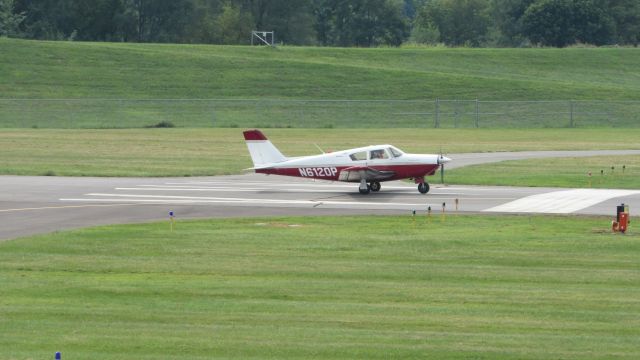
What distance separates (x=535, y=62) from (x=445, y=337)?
92.4m

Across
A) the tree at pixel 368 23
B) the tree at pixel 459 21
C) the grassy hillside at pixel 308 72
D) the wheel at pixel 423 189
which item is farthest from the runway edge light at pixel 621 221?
the tree at pixel 459 21

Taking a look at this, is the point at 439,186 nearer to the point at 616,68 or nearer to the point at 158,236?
the point at 158,236

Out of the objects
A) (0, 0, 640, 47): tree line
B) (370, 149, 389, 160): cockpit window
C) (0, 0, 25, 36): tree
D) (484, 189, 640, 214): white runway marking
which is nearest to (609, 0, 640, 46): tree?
(0, 0, 640, 47): tree line

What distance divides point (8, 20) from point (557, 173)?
89969 mm

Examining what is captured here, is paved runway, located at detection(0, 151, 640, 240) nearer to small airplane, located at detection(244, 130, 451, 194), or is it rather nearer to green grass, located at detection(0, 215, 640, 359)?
small airplane, located at detection(244, 130, 451, 194)

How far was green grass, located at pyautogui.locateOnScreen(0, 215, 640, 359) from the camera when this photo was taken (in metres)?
16.4

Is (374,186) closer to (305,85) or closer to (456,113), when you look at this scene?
(456,113)

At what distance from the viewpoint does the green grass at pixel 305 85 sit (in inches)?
3110

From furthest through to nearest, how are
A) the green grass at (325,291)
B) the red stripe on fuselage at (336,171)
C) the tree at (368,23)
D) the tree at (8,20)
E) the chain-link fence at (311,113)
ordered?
the tree at (368,23), the tree at (8,20), the chain-link fence at (311,113), the red stripe on fuselage at (336,171), the green grass at (325,291)

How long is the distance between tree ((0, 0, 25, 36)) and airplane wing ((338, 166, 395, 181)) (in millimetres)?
90098

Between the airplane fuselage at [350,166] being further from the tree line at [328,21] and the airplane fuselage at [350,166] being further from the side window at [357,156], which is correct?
the tree line at [328,21]

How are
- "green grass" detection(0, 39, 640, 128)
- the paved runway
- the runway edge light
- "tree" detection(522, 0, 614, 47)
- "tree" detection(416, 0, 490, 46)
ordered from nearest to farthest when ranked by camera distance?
the runway edge light
the paved runway
"green grass" detection(0, 39, 640, 128)
"tree" detection(522, 0, 614, 47)
"tree" detection(416, 0, 490, 46)

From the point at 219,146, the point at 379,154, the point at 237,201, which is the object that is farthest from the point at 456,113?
the point at 237,201

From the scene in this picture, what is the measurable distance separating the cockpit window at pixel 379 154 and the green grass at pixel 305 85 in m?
38.2
